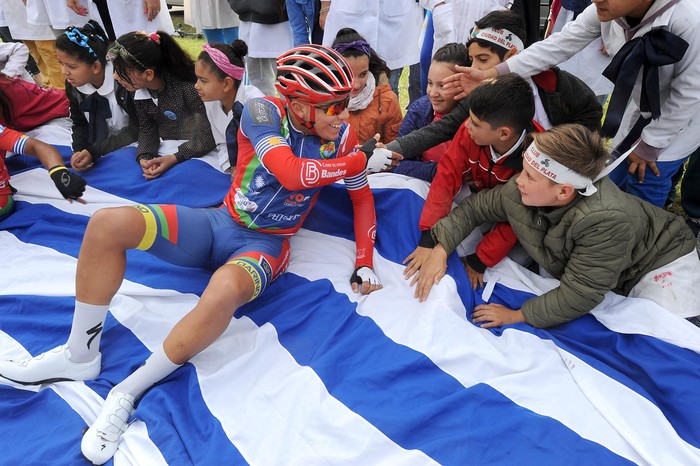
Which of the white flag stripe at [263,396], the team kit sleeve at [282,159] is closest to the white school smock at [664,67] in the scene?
the team kit sleeve at [282,159]

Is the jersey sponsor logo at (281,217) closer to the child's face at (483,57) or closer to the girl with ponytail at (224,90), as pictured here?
the girl with ponytail at (224,90)

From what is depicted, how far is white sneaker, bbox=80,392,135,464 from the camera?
5.59 feet

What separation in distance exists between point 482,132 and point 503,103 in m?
0.15

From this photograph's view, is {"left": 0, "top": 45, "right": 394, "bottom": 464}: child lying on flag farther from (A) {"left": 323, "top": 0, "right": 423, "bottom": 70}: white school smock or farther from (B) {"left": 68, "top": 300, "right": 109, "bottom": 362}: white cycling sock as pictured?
(A) {"left": 323, "top": 0, "right": 423, "bottom": 70}: white school smock

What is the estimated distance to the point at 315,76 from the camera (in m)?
2.05

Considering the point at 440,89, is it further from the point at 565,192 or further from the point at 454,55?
the point at 565,192

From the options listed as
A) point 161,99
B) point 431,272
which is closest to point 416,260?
point 431,272

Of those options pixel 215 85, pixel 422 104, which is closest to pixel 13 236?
pixel 215 85

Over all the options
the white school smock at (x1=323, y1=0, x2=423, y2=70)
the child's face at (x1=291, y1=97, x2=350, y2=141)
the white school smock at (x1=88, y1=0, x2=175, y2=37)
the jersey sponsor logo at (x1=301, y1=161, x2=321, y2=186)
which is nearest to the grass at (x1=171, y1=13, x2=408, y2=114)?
the white school smock at (x1=323, y1=0, x2=423, y2=70)

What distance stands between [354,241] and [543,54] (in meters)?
1.39

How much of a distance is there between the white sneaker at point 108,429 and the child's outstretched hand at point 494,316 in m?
1.48

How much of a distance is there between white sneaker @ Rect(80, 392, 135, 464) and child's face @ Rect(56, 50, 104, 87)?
7.62 feet

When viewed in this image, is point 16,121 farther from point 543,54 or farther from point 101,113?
point 543,54

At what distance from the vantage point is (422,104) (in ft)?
10.1
